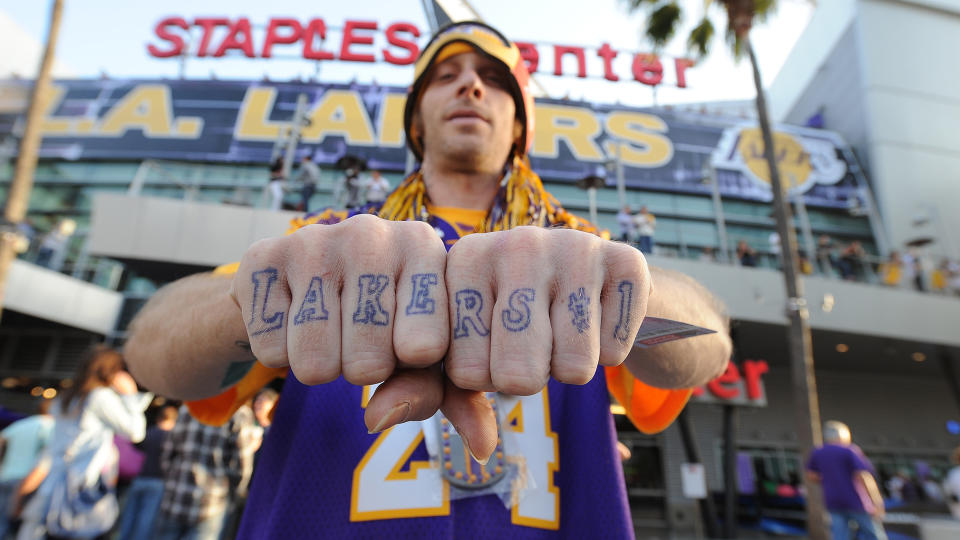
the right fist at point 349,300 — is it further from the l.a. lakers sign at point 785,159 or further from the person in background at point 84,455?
the l.a. lakers sign at point 785,159

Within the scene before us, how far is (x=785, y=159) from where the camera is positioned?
19.5 m

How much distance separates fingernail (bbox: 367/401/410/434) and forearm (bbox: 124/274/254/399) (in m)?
0.56

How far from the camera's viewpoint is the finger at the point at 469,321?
71 cm

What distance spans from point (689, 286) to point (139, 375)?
4.53ft

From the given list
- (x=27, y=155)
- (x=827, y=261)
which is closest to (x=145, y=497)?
(x=27, y=155)

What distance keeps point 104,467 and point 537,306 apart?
3.99 meters

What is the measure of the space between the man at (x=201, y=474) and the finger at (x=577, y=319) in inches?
152

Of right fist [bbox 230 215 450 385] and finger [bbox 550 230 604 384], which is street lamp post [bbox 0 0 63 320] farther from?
finger [bbox 550 230 604 384]

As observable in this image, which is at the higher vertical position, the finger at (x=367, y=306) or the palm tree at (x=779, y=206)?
the palm tree at (x=779, y=206)

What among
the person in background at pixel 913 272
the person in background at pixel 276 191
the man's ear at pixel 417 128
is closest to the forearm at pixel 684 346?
the man's ear at pixel 417 128

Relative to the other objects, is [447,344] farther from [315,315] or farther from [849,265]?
[849,265]

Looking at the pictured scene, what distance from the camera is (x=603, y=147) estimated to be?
60.4 feet

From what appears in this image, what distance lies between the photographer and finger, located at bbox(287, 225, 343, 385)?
0.72 m

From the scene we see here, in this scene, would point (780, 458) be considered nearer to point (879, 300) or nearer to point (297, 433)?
point (879, 300)
